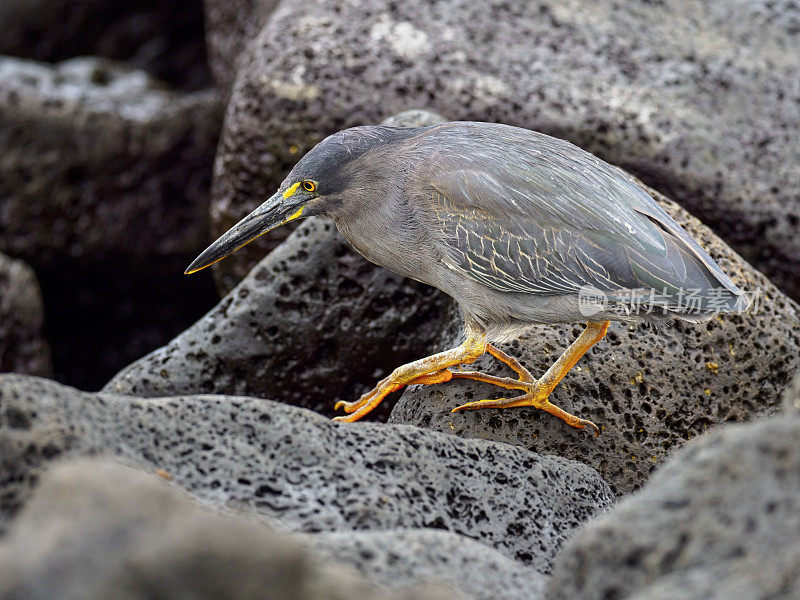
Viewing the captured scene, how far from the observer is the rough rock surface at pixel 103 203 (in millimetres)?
7172

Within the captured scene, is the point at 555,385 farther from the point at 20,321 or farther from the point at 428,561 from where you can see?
the point at 20,321

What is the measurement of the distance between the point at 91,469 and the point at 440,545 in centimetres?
94

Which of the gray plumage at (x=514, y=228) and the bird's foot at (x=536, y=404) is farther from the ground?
the gray plumage at (x=514, y=228)

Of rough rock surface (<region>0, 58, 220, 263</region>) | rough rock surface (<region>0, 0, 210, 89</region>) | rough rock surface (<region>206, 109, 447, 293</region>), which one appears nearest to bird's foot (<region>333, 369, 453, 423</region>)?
rough rock surface (<region>206, 109, 447, 293</region>)

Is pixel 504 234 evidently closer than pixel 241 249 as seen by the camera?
Yes

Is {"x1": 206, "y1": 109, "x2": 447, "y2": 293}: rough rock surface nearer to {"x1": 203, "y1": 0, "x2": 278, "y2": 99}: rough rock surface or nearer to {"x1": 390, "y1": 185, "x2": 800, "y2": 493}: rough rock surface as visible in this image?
{"x1": 390, "y1": 185, "x2": 800, "y2": 493}: rough rock surface

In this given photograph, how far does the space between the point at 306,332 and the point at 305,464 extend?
1884 mm

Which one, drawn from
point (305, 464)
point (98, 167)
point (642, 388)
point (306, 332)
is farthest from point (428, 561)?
point (98, 167)

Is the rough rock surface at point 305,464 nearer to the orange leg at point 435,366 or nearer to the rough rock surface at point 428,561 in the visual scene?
the rough rock surface at point 428,561

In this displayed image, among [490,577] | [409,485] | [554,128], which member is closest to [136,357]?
[554,128]

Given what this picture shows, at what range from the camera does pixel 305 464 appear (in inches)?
112

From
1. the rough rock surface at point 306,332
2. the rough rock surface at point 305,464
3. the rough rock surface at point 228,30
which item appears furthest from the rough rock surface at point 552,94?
the rough rock surface at point 305,464

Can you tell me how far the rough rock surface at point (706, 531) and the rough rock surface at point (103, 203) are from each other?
5.98 metres

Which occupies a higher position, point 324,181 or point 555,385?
point 324,181
